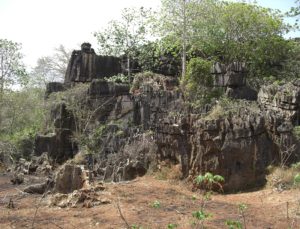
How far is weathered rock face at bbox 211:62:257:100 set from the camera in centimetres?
1695

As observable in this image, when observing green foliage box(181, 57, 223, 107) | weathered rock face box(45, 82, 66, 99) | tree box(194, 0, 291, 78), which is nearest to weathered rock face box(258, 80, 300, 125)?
green foliage box(181, 57, 223, 107)

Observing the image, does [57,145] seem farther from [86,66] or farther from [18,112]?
[18,112]

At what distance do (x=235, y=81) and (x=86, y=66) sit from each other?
11003mm

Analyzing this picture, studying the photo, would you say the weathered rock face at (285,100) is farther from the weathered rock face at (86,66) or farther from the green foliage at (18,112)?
the green foliage at (18,112)

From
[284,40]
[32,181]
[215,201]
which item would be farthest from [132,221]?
[284,40]

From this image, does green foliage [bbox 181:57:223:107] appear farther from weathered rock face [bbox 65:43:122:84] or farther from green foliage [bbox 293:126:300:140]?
weathered rock face [bbox 65:43:122:84]

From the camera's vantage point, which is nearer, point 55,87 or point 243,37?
point 243,37

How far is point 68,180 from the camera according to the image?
1148 centimetres

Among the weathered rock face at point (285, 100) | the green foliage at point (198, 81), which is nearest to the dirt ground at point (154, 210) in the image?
the weathered rock face at point (285, 100)

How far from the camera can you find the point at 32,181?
55.9 feet

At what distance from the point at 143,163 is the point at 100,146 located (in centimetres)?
519

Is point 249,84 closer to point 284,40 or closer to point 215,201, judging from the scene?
point 284,40

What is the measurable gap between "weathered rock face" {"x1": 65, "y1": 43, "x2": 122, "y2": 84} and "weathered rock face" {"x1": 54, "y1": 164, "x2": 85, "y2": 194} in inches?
557

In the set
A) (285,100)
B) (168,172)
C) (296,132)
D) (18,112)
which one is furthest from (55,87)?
(296,132)
